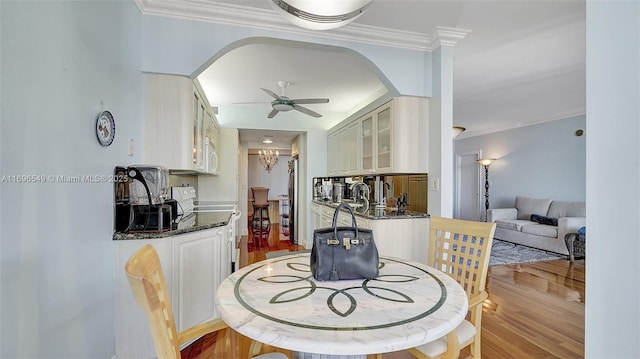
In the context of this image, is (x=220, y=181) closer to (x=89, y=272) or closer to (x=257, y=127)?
(x=257, y=127)

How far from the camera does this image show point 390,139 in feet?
9.77

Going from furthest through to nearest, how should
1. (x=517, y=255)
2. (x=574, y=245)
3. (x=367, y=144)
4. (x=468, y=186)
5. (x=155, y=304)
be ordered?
(x=468, y=186)
(x=517, y=255)
(x=574, y=245)
(x=367, y=144)
(x=155, y=304)

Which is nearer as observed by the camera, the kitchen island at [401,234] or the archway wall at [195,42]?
the archway wall at [195,42]

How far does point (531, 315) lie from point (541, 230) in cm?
294

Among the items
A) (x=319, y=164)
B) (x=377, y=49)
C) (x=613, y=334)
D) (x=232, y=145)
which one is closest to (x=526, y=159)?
(x=319, y=164)

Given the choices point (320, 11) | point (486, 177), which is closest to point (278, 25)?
point (320, 11)

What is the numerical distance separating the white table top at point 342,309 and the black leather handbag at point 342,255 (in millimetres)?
37

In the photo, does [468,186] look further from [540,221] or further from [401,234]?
[401,234]

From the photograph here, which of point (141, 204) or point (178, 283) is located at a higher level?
point (141, 204)

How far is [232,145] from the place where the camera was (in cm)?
489

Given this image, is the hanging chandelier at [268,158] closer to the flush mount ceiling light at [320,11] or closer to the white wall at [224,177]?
the white wall at [224,177]

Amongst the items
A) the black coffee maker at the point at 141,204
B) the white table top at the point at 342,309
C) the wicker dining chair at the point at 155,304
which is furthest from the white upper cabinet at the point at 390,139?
the wicker dining chair at the point at 155,304

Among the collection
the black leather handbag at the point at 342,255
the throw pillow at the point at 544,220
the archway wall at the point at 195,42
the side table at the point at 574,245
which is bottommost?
the side table at the point at 574,245

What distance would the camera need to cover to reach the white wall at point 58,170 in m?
1.03
